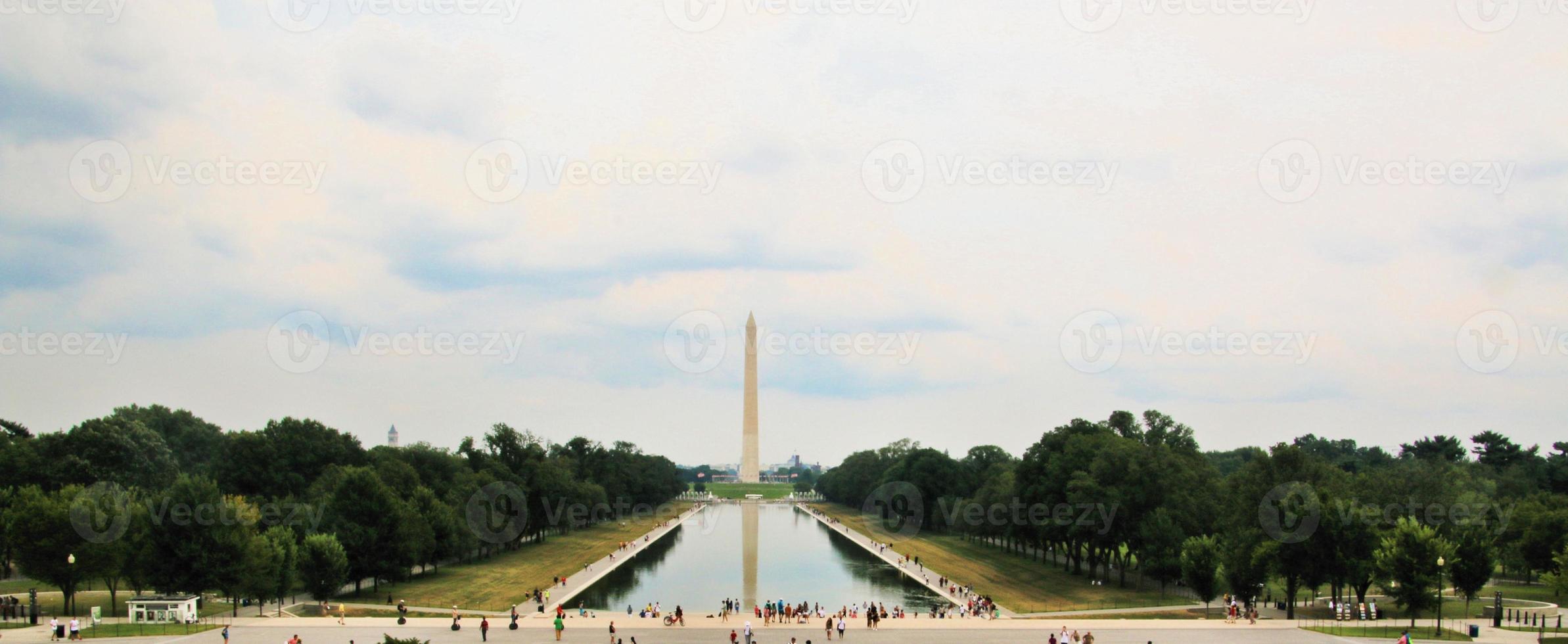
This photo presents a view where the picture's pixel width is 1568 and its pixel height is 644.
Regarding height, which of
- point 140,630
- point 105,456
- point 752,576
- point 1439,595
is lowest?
point 752,576

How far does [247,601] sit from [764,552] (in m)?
43.6

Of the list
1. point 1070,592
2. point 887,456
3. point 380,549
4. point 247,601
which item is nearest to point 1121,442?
point 1070,592

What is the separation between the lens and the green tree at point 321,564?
5278 centimetres

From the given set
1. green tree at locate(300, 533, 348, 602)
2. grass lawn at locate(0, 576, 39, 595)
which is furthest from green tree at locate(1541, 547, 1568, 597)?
grass lawn at locate(0, 576, 39, 595)

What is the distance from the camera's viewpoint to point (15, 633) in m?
41.5

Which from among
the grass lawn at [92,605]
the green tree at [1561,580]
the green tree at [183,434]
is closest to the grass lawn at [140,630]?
the grass lawn at [92,605]

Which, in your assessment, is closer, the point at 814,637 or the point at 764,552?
the point at 814,637

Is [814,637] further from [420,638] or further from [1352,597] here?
[1352,597]

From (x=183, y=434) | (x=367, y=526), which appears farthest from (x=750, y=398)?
(x=367, y=526)

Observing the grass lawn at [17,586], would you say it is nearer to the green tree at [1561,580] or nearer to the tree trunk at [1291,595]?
the tree trunk at [1291,595]

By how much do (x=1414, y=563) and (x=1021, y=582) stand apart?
2654 cm

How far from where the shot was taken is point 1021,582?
68.6 metres

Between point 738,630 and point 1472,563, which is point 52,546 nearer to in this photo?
point 738,630

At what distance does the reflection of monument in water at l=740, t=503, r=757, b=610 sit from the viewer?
59.8 m
